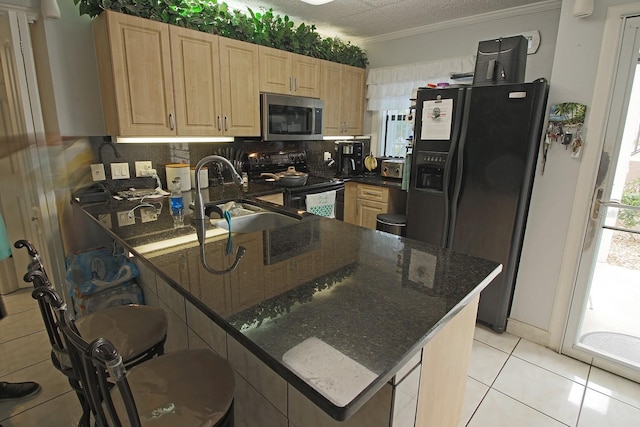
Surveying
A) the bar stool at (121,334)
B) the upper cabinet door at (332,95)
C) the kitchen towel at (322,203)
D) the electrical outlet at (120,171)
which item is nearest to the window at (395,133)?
the upper cabinet door at (332,95)

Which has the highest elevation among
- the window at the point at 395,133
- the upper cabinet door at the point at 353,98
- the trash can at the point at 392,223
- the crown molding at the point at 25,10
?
the crown molding at the point at 25,10

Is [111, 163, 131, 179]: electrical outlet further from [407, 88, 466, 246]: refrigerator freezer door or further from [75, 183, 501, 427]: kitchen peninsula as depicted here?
[407, 88, 466, 246]: refrigerator freezer door

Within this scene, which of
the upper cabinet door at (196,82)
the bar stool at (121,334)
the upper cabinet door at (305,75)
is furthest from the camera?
the upper cabinet door at (305,75)

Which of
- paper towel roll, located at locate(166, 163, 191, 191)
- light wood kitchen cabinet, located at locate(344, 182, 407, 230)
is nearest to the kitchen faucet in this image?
paper towel roll, located at locate(166, 163, 191, 191)

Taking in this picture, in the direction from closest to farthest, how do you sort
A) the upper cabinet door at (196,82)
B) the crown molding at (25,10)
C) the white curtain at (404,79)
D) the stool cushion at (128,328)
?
the stool cushion at (128,328)
the crown molding at (25,10)
the upper cabinet door at (196,82)
the white curtain at (404,79)

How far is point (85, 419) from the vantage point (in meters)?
1.23

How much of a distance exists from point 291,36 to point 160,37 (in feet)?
4.03

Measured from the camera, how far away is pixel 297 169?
12.4ft

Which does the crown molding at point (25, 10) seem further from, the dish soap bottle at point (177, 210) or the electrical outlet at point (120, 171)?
the dish soap bottle at point (177, 210)

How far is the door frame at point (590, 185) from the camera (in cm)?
198

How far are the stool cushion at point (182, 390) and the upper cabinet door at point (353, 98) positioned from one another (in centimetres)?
321

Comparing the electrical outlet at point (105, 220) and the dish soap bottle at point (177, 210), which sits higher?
the dish soap bottle at point (177, 210)

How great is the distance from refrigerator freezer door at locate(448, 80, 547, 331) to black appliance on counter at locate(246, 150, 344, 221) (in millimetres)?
1238

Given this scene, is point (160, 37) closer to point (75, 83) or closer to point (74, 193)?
point (75, 83)
